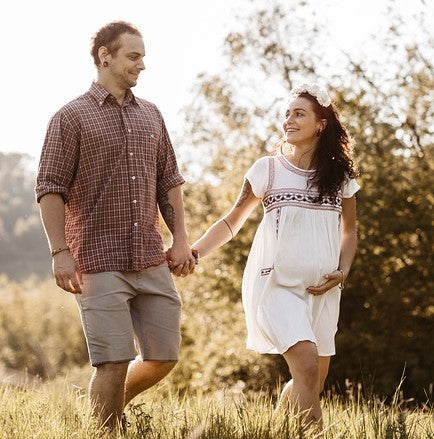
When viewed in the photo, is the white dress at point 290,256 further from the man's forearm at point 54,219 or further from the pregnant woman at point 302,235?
the man's forearm at point 54,219

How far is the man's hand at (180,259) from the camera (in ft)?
17.6

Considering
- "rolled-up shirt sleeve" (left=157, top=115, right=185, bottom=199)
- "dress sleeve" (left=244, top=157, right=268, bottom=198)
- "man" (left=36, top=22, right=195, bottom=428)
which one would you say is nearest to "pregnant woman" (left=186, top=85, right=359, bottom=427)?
"dress sleeve" (left=244, top=157, right=268, bottom=198)

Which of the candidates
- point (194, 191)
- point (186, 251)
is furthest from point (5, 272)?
point (186, 251)

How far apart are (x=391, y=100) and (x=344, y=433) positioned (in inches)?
357

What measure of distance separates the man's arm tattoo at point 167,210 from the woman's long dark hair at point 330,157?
0.78m

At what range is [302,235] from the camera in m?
5.38

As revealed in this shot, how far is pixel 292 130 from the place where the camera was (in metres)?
5.48

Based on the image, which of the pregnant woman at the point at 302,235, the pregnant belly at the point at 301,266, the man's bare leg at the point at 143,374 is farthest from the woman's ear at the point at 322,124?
the man's bare leg at the point at 143,374

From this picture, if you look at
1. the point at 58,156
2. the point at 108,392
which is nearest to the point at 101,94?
the point at 58,156

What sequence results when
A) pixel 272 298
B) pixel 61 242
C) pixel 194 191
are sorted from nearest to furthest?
pixel 61 242 < pixel 272 298 < pixel 194 191

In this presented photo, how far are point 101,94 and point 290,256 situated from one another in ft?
4.32

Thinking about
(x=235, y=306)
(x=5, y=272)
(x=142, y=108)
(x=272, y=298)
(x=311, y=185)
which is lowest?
(x=5, y=272)

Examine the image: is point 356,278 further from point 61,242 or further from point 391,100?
point 61,242

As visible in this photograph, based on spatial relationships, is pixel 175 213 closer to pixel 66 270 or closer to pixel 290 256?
pixel 290 256
